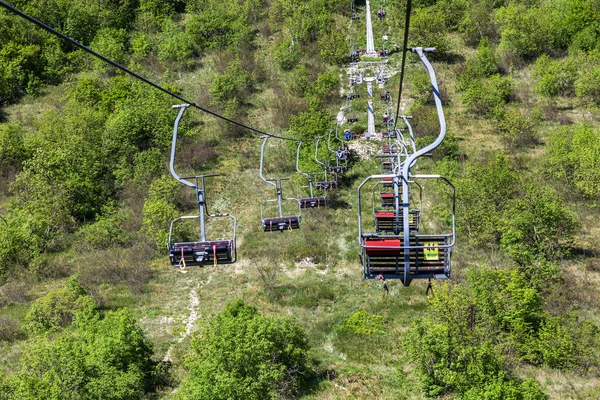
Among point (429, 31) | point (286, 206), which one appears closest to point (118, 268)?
point (286, 206)

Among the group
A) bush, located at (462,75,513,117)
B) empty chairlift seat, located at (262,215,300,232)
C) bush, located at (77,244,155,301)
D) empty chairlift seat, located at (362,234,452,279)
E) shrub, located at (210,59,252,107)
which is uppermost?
shrub, located at (210,59,252,107)

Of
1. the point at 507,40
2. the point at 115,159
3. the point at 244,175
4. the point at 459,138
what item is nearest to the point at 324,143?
the point at 244,175

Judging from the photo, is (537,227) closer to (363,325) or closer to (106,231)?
(363,325)

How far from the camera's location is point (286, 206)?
52.3 metres

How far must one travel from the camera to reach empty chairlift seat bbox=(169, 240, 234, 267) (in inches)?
754

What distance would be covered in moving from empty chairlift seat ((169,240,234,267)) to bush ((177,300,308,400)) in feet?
40.8

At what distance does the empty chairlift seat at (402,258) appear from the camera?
1434 cm

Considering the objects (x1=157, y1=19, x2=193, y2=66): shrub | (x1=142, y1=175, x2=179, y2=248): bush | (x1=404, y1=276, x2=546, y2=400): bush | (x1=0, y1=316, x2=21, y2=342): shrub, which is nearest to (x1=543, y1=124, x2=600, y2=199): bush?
(x1=404, y1=276, x2=546, y2=400): bush

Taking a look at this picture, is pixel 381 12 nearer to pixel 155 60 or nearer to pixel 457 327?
pixel 155 60

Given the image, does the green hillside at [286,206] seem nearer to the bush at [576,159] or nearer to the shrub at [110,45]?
the bush at [576,159]

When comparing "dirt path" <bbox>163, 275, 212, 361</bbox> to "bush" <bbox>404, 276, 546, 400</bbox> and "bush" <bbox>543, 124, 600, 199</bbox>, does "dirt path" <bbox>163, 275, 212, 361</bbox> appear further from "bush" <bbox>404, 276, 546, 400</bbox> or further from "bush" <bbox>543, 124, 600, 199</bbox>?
"bush" <bbox>543, 124, 600, 199</bbox>

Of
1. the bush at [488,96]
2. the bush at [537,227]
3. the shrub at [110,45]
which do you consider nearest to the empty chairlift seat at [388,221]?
the bush at [537,227]

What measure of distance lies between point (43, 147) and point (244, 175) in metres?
20.4

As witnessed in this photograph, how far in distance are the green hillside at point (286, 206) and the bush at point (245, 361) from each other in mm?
123
